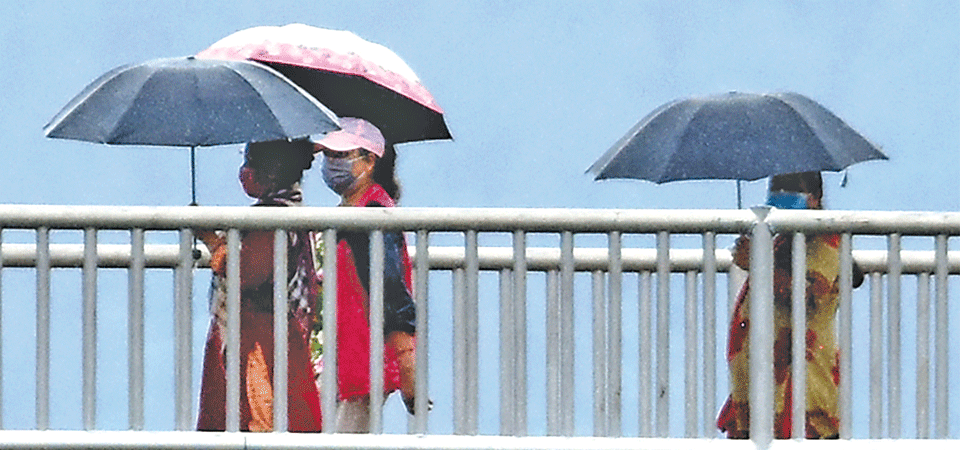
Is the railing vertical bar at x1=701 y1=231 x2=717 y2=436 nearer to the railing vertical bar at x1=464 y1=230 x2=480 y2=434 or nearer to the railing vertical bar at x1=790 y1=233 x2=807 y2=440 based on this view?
the railing vertical bar at x1=790 y1=233 x2=807 y2=440

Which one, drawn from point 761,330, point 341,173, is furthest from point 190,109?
point 761,330

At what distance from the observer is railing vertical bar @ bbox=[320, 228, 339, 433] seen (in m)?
8.79

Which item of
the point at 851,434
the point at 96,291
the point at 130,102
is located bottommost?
the point at 851,434

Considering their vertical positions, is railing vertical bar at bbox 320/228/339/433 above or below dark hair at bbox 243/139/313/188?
below

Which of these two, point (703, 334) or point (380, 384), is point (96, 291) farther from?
point (703, 334)

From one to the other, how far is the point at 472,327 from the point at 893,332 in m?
1.70

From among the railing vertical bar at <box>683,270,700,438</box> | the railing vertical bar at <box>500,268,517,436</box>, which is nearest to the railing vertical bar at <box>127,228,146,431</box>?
the railing vertical bar at <box>500,268,517,436</box>

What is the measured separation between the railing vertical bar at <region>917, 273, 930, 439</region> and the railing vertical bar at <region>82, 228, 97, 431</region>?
10.7 ft

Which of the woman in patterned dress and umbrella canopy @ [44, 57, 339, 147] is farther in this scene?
umbrella canopy @ [44, 57, 339, 147]

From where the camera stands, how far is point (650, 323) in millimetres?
9641

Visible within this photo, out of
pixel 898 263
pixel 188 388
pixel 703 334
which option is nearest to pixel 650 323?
pixel 703 334

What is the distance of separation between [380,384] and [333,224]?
66cm

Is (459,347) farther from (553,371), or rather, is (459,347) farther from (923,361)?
(923,361)

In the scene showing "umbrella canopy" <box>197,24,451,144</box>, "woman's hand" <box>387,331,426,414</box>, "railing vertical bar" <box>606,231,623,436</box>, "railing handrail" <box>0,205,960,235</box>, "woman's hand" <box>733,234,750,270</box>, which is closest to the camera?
"railing handrail" <box>0,205,960,235</box>
